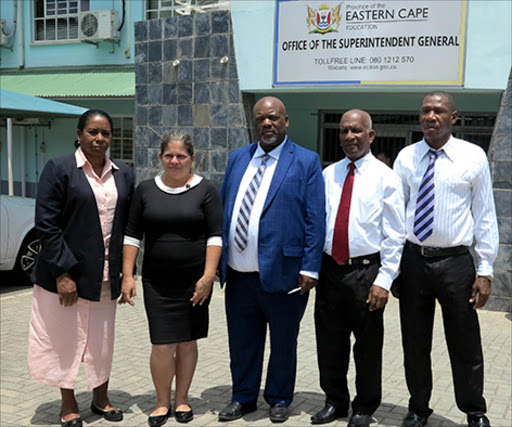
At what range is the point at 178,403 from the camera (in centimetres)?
418

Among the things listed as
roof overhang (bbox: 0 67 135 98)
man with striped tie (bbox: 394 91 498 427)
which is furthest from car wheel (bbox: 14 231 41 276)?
man with striped tie (bbox: 394 91 498 427)

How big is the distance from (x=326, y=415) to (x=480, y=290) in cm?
128

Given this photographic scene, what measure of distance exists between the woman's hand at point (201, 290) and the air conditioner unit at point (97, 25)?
34.6 feet

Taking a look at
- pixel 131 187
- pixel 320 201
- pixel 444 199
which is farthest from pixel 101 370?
pixel 444 199

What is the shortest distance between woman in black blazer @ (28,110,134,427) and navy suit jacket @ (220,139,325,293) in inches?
37.0

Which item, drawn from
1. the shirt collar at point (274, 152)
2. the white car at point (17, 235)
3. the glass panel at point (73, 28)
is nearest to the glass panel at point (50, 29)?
the glass panel at point (73, 28)

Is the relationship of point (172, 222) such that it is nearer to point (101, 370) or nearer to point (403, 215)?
point (101, 370)

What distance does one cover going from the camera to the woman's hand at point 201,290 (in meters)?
3.93

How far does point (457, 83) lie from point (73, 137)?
9.86 metres

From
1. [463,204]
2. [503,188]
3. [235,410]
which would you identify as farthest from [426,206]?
[503,188]

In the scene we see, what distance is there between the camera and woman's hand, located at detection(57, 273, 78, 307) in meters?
3.84

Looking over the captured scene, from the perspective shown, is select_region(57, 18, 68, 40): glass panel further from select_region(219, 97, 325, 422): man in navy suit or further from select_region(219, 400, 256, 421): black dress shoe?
select_region(219, 400, 256, 421): black dress shoe

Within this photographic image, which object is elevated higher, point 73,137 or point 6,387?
point 73,137

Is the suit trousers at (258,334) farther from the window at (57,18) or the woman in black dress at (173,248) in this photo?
the window at (57,18)
